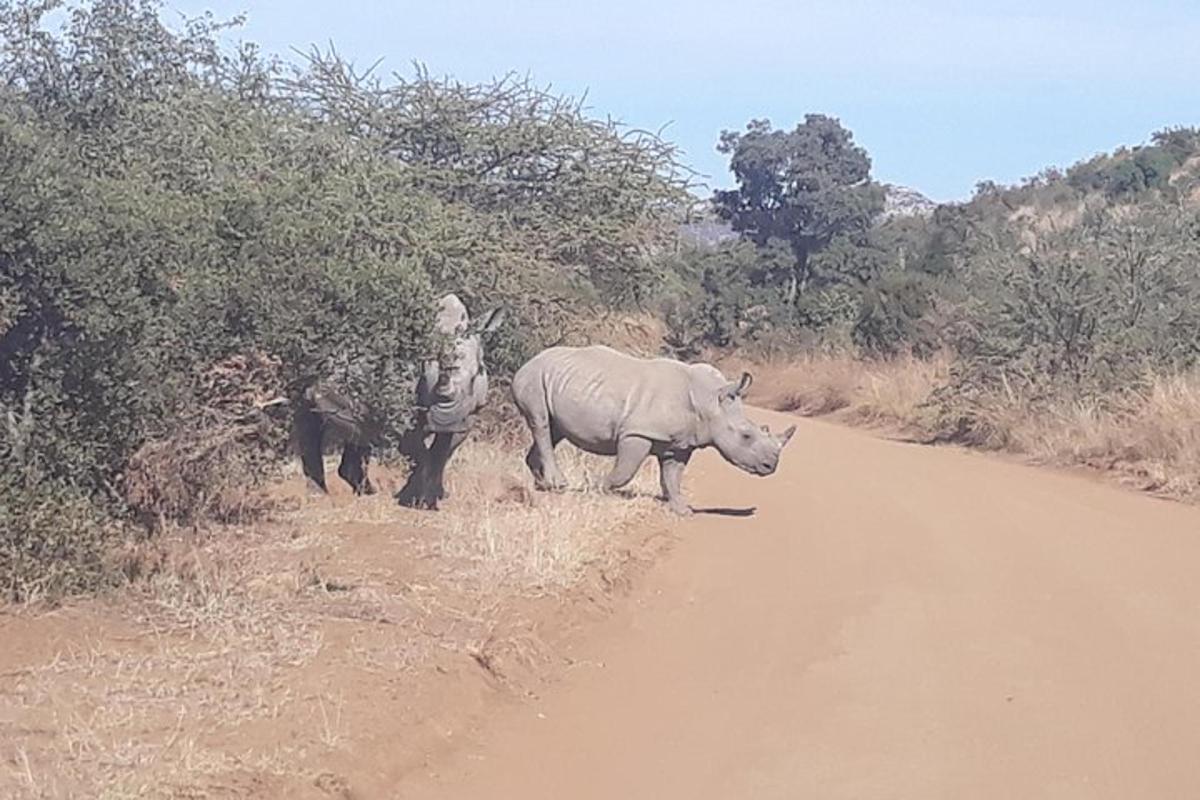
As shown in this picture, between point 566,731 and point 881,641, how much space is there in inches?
102

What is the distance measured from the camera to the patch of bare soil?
609 centimetres

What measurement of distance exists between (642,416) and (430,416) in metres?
2.35

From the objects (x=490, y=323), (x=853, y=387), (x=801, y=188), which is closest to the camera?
(x=490, y=323)

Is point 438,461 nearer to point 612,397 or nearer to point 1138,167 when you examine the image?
point 612,397

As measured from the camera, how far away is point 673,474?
14.3 metres

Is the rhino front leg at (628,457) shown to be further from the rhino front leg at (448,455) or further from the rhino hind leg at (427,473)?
the rhino hind leg at (427,473)

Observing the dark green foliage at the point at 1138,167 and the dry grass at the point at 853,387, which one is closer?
the dry grass at the point at 853,387

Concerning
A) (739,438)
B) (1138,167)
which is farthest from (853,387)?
(1138,167)

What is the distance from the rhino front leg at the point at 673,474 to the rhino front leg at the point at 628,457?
0.73 ft

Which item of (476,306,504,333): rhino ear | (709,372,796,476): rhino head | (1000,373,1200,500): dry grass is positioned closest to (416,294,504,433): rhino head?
(476,306,504,333): rhino ear

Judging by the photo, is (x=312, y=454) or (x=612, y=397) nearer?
(x=312, y=454)

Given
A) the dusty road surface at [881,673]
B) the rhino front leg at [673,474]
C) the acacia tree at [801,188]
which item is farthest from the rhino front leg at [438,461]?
the acacia tree at [801,188]

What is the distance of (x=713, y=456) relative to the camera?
69.6 ft

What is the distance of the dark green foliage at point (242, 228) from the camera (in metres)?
8.23
